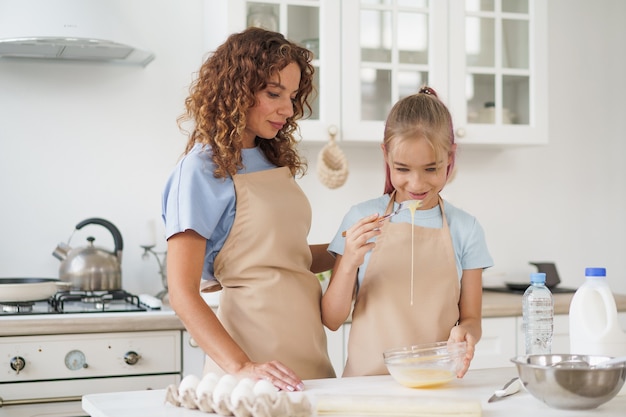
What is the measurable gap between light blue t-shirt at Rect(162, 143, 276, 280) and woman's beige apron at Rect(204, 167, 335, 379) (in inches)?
0.9

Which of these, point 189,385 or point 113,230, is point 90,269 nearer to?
point 113,230

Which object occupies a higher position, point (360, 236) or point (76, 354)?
point (360, 236)

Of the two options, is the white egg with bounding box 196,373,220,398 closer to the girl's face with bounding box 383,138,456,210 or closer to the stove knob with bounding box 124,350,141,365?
the girl's face with bounding box 383,138,456,210

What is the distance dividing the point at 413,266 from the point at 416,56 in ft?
4.61

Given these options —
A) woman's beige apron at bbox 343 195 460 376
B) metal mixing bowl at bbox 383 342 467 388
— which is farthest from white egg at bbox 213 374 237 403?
woman's beige apron at bbox 343 195 460 376

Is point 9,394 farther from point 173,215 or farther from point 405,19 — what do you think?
point 405,19

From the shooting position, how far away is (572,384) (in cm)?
138

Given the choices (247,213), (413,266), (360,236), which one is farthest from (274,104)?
(413,266)

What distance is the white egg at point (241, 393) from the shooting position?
132 centimetres

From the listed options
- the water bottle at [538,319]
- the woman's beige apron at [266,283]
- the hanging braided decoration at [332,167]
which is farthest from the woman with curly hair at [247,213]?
the hanging braided decoration at [332,167]

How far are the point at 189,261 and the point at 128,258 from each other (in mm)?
1420

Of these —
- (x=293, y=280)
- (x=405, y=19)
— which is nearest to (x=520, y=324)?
(x=405, y=19)

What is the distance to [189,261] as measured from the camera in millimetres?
1739

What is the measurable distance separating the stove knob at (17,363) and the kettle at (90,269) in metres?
0.43
